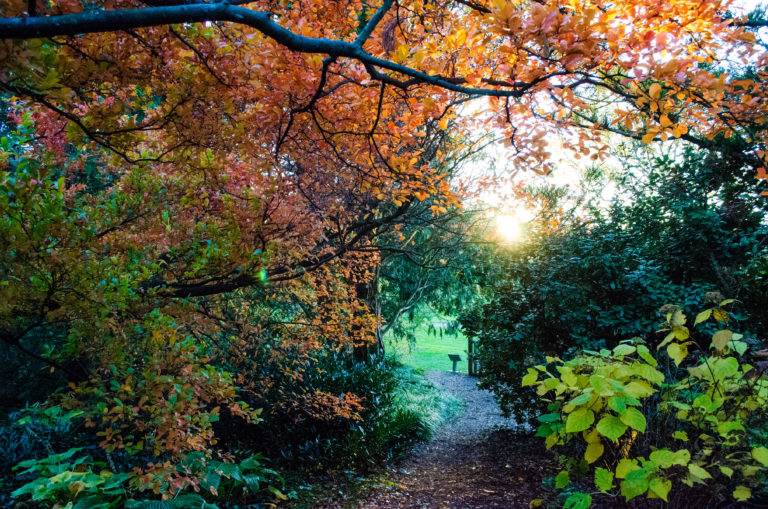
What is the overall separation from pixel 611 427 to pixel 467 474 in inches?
147

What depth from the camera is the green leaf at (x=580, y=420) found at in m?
2.03

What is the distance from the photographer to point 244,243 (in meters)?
2.73

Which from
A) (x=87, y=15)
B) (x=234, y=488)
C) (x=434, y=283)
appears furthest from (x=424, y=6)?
(x=434, y=283)

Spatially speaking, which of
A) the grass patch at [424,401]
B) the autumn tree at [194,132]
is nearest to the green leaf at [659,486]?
the autumn tree at [194,132]

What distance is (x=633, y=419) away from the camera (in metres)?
1.89

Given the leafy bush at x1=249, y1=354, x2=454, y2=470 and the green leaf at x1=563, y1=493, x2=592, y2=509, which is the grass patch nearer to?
the leafy bush at x1=249, y1=354, x2=454, y2=470

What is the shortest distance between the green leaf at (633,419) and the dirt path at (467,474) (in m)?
2.59

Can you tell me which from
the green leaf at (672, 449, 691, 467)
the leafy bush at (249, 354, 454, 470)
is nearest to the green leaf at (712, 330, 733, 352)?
the green leaf at (672, 449, 691, 467)

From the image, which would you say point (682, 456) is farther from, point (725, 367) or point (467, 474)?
point (467, 474)

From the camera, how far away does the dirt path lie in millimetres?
4309

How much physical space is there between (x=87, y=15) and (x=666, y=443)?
365 centimetres

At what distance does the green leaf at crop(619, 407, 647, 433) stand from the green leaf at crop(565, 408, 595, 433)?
0.51 ft

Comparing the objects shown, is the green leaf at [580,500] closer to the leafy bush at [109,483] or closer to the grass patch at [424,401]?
the leafy bush at [109,483]

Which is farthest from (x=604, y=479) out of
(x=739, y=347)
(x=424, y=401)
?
(x=424, y=401)
